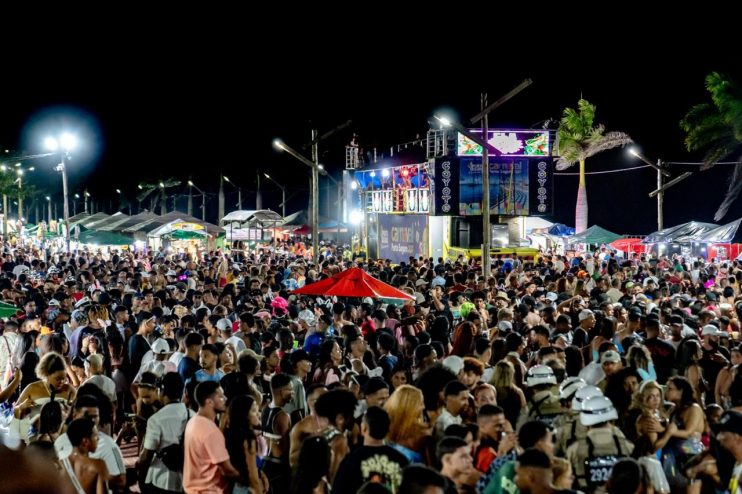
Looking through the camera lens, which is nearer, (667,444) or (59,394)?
(667,444)

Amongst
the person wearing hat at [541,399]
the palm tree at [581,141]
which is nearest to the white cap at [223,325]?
the person wearing hat at [541,399]

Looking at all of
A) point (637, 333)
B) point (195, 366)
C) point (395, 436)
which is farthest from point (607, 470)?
point (637, 333)

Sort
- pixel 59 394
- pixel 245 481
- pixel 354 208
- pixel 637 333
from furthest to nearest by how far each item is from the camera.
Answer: pixel 354 208 → pixel 637 333 → pixel 59 394 → pixel 245 481

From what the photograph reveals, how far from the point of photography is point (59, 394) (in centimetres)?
789

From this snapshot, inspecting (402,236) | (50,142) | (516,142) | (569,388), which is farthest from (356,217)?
(569,388)

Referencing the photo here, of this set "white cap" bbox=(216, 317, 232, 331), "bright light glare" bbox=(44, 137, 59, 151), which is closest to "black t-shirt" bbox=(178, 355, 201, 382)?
"white cap" bbox=(216, 317, 232, 331)

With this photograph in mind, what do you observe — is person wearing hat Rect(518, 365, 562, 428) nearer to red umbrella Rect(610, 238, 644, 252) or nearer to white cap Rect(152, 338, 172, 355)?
white cap Rect(152, 338, 172, 355)

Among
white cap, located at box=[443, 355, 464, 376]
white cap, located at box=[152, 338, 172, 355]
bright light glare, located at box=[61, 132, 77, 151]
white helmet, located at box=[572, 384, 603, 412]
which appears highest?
bright light glare, located at box=[61, 132, 77, 151]

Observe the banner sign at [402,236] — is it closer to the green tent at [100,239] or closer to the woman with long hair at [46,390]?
the green tent at [100,239]

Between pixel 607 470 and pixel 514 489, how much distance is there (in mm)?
962

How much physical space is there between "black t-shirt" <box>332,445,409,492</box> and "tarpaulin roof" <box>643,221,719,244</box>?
75.3ft

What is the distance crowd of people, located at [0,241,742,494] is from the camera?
5207 millimetres

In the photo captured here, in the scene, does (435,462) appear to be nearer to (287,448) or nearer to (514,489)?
(514,489)

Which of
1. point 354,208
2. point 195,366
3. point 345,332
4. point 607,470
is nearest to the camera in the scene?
point 607,470
